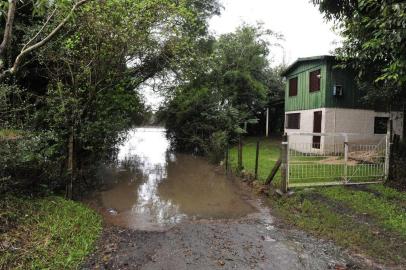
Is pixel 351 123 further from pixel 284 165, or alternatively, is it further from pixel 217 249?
pixel 217 249

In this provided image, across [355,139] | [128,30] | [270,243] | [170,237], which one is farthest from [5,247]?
Answer: [355,139]

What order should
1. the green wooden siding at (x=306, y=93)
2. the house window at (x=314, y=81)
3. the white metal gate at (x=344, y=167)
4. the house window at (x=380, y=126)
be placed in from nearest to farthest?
the white metal gate at (x=344, y=167)
the green wooden siding at (x=306, y=93)
the house window at (x=380, y=126)
the house window at (x=314, y=81)

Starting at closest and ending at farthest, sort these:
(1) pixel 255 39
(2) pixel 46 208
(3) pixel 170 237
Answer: (3) pixel 170 237 < (2) pixel 46 208 < (1) pixel 255 39

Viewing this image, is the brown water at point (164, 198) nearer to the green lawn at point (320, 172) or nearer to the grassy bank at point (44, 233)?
the grassy bank at point (44, 233)

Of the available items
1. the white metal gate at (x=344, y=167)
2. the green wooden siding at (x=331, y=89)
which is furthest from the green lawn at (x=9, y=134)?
the green wooden siding at (x=331, y=89)

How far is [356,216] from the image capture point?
6906 millimetres

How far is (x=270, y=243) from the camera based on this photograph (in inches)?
227

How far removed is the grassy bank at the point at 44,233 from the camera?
4.66 meters

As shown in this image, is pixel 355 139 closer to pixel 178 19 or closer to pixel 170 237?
pixel 178 19

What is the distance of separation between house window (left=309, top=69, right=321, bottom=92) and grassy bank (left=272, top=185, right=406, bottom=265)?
370 inches

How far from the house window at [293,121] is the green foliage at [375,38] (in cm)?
563

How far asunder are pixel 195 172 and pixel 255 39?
13213 millimetres

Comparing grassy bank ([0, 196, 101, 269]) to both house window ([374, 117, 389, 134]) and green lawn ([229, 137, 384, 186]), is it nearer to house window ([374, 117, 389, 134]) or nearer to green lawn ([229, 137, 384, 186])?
green lawn ([229, 137, 384, 186])

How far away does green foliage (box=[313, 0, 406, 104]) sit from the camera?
20.9 ft
